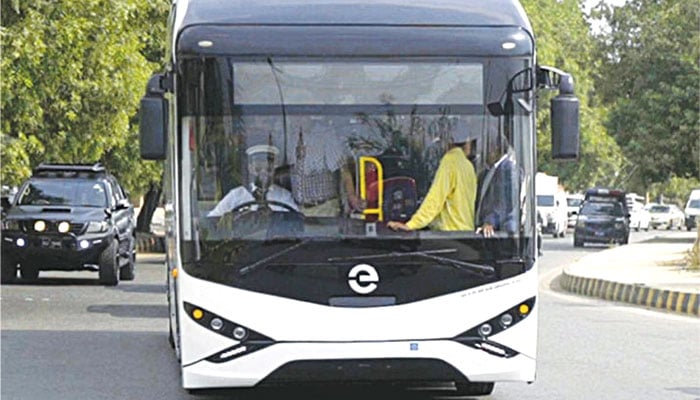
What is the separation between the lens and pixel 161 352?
51.4ft

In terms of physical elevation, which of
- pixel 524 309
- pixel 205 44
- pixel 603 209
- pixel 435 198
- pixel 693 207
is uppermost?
pixel 205 44

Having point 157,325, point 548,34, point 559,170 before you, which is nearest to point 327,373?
point 157,325

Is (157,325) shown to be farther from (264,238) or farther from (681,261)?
(681,261)

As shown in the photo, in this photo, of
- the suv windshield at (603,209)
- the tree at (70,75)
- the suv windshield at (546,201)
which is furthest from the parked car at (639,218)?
the tree at (70,75)

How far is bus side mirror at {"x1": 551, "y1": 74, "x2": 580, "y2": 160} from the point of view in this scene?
35.2 ft

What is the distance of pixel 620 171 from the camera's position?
315ft

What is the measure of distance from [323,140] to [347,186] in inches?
13.3

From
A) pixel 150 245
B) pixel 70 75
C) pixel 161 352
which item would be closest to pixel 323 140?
pixel 161 352

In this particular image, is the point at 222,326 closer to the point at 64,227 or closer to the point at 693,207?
the point at 64,227

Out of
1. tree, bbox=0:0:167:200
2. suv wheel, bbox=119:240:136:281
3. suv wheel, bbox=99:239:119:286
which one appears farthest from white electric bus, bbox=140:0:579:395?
suv wheel, bbox=119:240:136:281

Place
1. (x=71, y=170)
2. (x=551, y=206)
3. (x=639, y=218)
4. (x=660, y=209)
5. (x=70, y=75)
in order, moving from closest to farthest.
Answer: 1. (x=71, y=170)
2. (x=70, y=75)
3. (x=551, y=206)
4. (x=639, y=218)
5. (x=660, y=209)

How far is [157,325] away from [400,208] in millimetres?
8535

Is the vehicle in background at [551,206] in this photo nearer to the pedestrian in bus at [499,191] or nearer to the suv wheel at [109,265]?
the suv wheel at [109,265]

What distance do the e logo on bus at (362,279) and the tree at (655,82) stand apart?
4277 cm
